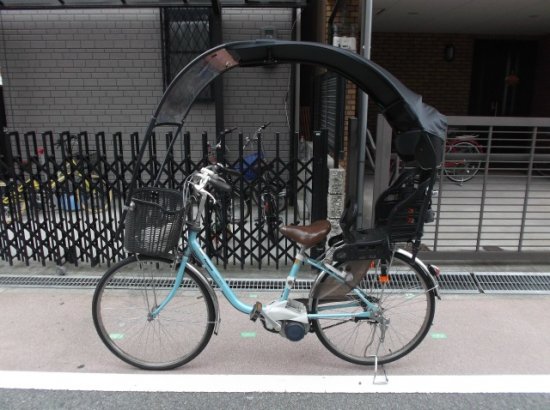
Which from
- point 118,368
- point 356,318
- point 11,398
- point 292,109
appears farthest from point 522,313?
point 292,109

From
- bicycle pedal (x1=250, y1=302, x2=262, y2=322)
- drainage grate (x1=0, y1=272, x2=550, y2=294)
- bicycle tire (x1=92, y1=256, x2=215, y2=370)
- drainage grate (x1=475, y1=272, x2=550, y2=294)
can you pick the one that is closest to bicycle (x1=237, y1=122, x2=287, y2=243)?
drainage grate (x1=0, y1=272, x2=550, y2=294)

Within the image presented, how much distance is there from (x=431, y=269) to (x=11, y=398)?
274 cm

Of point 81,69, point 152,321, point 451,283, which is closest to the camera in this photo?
point 152,321

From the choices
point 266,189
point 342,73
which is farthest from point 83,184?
point 342,73

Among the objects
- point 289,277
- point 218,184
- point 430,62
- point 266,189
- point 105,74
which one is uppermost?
point 430,62

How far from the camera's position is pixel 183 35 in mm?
7422

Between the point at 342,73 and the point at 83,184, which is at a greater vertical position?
the point at 342,73

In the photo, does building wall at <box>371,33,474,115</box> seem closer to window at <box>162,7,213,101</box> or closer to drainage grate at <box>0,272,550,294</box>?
window at <box>162,7,213,101</box>

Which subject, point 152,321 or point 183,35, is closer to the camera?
point 152,321

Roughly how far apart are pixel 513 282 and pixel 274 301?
2.62 metres

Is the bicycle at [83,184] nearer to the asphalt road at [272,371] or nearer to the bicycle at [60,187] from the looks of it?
the bicycle at [60,187]

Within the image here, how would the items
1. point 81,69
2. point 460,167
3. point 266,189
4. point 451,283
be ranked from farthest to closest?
1. point 81,69
2. point 460,167
3. point 266,189
4. point 451,283

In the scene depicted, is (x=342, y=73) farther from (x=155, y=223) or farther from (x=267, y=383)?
(x=267, y=383)

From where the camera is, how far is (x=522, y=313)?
Result: 380 cm
